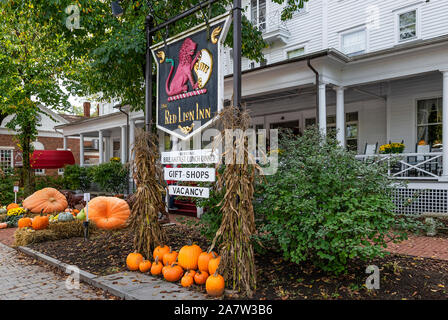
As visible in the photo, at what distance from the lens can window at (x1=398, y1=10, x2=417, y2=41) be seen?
39.0 feet

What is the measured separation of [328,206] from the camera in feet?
12.6

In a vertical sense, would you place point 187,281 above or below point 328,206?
below

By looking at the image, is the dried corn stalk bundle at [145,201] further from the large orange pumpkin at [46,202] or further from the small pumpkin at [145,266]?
the large orange pumpkin at [46,202]

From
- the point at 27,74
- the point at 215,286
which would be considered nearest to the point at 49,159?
the point at 27,74

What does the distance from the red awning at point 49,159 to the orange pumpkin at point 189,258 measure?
46.2ft

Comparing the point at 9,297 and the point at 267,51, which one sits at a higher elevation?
the point at 267,51

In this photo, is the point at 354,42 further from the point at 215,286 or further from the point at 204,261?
the point at 215,286

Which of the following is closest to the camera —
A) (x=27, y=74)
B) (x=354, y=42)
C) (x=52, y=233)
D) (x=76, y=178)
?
(x=52, y=233)

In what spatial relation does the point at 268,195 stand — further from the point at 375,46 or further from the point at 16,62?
the point at 16,62

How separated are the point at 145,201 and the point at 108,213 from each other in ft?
12.2

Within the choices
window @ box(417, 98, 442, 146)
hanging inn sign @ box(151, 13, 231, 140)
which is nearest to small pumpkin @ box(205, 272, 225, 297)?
hanging inn sign @ box(151, 13, 231, 140)

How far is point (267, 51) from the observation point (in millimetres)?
15578

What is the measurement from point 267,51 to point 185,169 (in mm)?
12442
